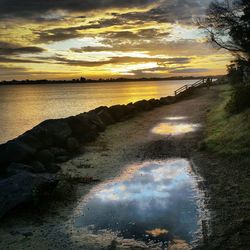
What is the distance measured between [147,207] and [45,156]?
336 inches

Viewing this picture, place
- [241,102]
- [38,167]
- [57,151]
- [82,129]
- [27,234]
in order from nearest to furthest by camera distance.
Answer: [27,234], [38,167], [57,151], [241,102], [82,129]

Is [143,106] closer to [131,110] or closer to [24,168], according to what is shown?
[131,110]

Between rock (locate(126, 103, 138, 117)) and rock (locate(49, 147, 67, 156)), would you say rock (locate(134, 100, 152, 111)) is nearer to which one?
rock (locate(126, 103, 138, 117))

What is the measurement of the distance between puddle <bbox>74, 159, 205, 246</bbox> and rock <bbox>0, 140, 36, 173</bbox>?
495 cm

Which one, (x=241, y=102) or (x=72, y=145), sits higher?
(x=241, y=102)

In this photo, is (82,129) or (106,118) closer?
(82,129)

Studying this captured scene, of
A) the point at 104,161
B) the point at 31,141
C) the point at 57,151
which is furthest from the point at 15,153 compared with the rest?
the point at 104,161

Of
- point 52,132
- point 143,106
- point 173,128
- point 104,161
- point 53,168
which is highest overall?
point 143,106

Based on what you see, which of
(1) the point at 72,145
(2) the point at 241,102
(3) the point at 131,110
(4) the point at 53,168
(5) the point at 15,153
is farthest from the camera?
(3) the point at 131,110

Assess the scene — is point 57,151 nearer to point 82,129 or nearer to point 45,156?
point 45,156

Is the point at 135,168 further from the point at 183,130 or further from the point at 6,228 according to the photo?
the point at 183,130

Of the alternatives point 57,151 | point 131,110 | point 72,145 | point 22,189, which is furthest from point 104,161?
point 131,110

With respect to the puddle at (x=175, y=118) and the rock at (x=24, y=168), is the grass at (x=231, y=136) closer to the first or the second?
the puddle at (x=175, y=118)

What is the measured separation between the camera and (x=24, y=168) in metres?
16.9
